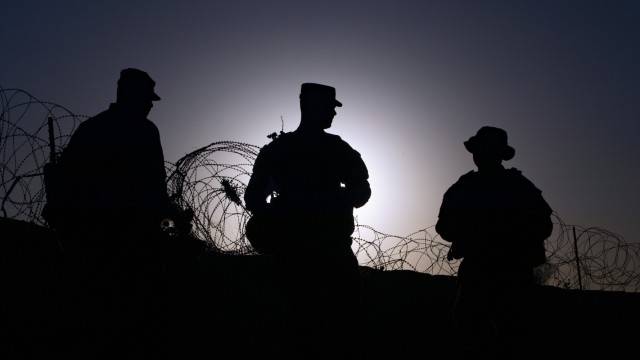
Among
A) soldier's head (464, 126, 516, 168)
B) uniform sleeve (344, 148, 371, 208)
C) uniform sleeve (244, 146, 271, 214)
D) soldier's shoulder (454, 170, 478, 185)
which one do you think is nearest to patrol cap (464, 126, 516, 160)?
soldier's head (464, 126, 516, 168)

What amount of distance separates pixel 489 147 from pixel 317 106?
1.38 m

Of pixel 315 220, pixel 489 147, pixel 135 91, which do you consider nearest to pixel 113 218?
pixel 135 91

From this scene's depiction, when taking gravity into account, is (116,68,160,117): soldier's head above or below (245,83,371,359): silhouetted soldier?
above

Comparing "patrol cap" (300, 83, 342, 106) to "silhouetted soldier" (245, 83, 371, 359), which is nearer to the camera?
"silhouetted soldier" (245, 83, 371, 359)

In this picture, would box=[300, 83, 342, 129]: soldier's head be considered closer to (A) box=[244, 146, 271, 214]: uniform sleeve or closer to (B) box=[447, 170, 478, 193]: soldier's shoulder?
(A) box=[244, 146, 271, 214]: uniform sleeve

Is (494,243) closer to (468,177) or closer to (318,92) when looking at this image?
(468,177)

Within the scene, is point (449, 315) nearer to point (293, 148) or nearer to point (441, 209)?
point (441, 209)

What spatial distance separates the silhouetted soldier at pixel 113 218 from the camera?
330 cm

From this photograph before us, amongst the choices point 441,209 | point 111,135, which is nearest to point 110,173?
point 111,135

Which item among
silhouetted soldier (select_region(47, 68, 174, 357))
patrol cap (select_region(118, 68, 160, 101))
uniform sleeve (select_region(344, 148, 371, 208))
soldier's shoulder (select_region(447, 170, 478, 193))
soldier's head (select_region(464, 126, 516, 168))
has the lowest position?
silhouetted soldier (select_region(47, 68, 174, 357))

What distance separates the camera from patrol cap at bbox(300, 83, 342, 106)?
3664 millimetres

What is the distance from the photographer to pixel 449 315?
721 cm

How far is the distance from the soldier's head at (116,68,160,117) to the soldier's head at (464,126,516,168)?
2.17 meters

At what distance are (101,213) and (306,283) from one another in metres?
1.11
